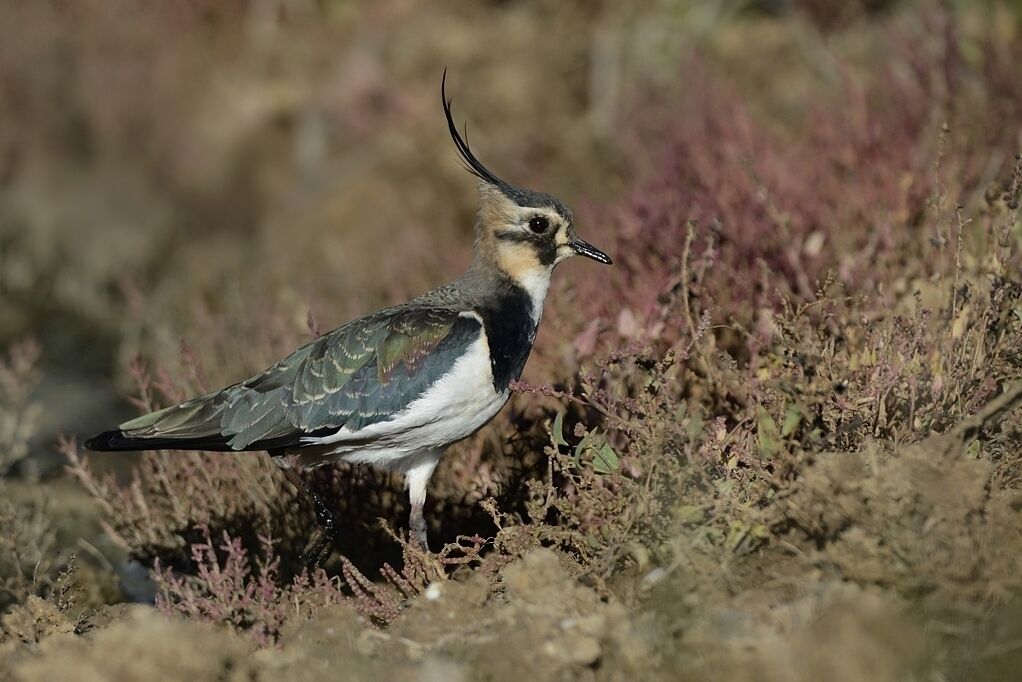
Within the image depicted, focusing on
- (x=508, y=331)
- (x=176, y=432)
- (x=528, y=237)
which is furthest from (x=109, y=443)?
(x=528, y=237)

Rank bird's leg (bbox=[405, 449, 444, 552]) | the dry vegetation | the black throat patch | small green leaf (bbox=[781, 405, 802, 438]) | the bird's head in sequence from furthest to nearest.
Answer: the bird's head → bird's leg (bbox=[405, 449, 444, 552]) → the black throat patch → small green leaf (bbox=[781, 405, 802, 438]) → the dry vegetation

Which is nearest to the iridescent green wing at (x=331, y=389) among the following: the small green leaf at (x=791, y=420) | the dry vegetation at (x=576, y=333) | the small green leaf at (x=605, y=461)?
the dry vegetation at (x=576, y=333)

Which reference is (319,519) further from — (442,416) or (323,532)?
(442,416)

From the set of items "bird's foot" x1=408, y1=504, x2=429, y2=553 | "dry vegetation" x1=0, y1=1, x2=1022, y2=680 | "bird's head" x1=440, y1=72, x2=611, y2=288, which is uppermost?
"bird's head" x1=440, y1=72, x2=611, y2=288

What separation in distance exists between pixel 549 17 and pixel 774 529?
340 inches

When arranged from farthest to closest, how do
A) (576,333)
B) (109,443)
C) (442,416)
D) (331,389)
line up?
(576,333), (109,443), (331,389), (442,416)

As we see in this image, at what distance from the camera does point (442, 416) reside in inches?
172

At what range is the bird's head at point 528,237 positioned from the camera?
4.88m

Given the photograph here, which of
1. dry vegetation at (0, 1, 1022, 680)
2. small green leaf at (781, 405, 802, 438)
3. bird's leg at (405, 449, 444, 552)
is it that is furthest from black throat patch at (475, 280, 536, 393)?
small green leaf at (781, 405, 802, 438)

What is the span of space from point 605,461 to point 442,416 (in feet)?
2.23

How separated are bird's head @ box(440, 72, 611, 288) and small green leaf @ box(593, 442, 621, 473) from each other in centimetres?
109

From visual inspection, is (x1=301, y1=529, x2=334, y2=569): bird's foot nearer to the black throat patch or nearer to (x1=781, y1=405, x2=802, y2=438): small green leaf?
the black throat patch

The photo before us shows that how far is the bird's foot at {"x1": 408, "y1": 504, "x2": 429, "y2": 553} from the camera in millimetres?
4730

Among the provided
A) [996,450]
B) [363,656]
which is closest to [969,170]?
[996,450]
